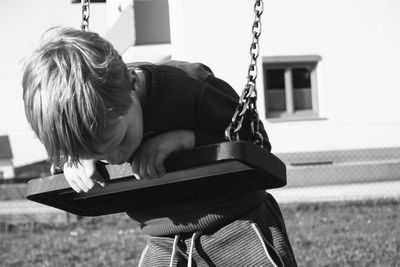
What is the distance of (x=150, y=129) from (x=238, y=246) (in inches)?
17.7

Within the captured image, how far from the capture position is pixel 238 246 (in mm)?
1960

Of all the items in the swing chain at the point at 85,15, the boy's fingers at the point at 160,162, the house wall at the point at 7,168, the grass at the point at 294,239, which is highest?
the swing chain at the point at 85,15

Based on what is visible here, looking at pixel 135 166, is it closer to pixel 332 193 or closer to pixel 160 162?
pixel 160 162

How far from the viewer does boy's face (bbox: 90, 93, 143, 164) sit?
1.56 meters

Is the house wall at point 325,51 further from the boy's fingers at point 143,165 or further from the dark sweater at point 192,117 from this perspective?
the boy's fingers at point 143,165

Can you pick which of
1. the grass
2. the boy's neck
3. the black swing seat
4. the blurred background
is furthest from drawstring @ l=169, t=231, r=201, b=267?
the blurred background

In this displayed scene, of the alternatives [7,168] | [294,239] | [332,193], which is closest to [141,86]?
[294,239]

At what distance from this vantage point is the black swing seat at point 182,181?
166 centimetres

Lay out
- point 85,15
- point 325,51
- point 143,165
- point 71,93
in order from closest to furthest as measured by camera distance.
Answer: point 71,93 → point 143,165 → point 85,15 → point 325,51

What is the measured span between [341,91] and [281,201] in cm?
261

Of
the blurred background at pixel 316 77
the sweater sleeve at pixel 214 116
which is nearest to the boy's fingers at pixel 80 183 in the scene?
the sweater sleeve at pixel 214 116

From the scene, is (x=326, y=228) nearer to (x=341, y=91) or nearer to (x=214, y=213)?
(x=214, y=213)

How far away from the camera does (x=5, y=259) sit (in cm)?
521

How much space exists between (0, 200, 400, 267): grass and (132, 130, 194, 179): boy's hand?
283 cm
